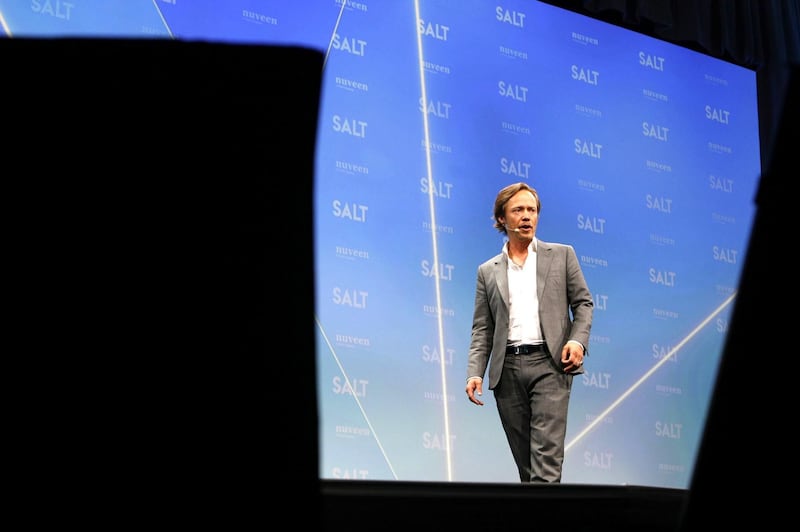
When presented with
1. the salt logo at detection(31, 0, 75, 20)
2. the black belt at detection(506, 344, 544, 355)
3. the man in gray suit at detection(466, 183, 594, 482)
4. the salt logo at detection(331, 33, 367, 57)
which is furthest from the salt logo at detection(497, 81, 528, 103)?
the salt logo at detection(31, 0, 75, 20)

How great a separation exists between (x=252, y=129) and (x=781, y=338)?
33 centimetres

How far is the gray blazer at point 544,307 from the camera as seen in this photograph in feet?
11.3

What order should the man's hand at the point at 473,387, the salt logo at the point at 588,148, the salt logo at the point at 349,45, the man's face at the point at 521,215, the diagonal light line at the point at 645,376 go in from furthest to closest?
1. the salt logo at the point at 588,148
2. the diagonal light line at the point at 645,376
3. the salt logo at the point at 349,45
4. the man's face at the point at 521,215
5. the man's hand at the point at 473,387

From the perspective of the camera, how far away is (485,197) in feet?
15.6

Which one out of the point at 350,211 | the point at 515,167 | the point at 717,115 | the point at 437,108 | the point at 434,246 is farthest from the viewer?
the point at 717,115

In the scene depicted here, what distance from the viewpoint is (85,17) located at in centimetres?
384

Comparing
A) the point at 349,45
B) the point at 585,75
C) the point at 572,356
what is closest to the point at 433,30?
the point at 349,45

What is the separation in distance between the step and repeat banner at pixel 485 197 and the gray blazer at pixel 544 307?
81 cm

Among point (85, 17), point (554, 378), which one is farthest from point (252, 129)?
point (85, 17)

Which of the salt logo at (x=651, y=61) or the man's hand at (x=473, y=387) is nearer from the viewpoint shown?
the man's hand at (x=473, y=387)

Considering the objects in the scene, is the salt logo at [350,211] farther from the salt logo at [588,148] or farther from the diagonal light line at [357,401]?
the salt logo at [588,148]

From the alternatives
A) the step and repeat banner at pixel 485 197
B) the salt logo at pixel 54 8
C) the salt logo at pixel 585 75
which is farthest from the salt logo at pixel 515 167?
the salt logo at pixel 54 8

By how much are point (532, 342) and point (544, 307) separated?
5.3 inches

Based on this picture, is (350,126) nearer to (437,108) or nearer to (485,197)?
(437,108)
